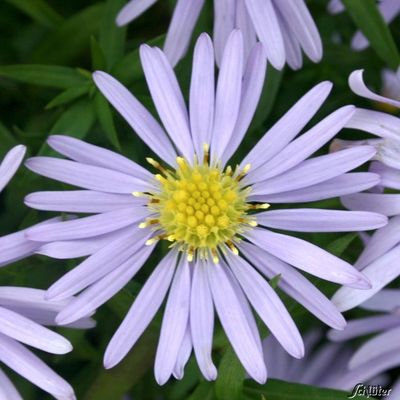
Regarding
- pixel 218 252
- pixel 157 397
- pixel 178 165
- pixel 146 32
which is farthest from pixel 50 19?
pixel 157 397

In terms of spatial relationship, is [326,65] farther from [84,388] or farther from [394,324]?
[84,388]

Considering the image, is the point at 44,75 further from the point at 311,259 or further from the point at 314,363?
the point at 314,363

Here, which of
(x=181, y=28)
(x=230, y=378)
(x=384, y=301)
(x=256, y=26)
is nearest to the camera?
(x=230, y=378)

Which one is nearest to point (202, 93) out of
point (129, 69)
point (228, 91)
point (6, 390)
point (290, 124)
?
point (228, 91)

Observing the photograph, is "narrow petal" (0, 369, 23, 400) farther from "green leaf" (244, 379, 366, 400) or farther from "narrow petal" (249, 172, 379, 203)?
"narrow petal" (249, 172, 379, 203)

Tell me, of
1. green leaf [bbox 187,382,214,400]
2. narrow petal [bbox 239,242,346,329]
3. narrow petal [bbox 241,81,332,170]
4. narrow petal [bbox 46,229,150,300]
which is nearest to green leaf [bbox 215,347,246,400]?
green leaf [bbox 187,382,214,400]

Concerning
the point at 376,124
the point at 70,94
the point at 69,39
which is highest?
the point at 69,39

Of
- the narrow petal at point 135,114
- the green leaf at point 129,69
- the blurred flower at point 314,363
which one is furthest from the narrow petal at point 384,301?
the green leaf at point 129,69
